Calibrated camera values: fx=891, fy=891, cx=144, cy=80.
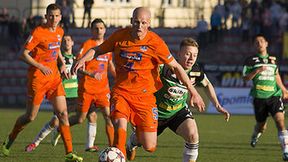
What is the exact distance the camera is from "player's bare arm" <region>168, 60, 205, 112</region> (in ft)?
36.6

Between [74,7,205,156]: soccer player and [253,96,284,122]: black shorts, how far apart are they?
18.5 ft

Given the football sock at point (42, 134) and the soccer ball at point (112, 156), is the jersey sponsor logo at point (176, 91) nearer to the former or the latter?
the soccer ball at point (112, 156)

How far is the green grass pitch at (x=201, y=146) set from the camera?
1502 centimetres

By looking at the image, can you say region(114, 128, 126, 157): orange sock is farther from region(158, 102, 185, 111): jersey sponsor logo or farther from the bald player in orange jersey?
the bald player in orange jersey

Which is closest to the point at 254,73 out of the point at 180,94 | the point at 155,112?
the point at 180,94

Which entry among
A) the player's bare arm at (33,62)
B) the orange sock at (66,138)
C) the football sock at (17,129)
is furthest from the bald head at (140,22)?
the football sock at (17,129)

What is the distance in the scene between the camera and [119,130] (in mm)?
11141

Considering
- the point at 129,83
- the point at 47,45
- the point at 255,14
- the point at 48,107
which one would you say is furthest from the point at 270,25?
the point at 129,83

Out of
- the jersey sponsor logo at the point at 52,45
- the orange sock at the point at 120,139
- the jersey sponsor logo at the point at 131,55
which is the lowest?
the orange sock at the point at 120,139

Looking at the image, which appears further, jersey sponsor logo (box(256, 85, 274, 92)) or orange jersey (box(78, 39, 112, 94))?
jersey sponsor logo (box(256, 85, 274, 92))

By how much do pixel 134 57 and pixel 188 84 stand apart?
791mm

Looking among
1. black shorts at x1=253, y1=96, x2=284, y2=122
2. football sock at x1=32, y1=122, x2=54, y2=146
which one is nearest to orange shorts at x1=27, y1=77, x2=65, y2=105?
football sock at x1=32, y1=122, x2=54, y2=146

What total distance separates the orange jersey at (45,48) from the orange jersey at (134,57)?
10.2 feet

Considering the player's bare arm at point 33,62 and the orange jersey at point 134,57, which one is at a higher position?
the orange jersey at point 134,57
